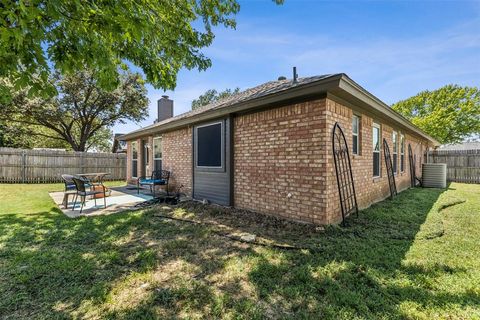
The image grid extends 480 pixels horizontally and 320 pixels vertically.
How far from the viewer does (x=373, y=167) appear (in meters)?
6.80

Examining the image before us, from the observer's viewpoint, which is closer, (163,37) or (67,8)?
(67,8)

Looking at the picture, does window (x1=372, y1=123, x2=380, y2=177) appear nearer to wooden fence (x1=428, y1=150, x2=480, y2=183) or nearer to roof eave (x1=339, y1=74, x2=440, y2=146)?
roof eave (x1=339, y1=74, x2=440, y2=146)

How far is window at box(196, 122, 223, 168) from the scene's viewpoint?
21.4ft

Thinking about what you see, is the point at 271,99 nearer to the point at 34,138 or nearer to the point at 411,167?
the point at 411,167

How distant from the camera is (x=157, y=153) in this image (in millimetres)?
10125

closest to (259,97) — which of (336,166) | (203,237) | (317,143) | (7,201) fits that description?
(317,143)

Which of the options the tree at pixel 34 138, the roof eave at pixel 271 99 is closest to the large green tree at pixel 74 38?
the roof eave at pixel 271 99

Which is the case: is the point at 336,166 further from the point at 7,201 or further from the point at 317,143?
the point at 7,201

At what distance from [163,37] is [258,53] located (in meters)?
4.17

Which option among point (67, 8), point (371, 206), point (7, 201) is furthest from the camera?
point (7, 201)

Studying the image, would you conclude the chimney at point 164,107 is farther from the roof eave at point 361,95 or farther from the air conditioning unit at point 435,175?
the air conditioning unit at point 435,175

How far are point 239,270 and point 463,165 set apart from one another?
735 inches

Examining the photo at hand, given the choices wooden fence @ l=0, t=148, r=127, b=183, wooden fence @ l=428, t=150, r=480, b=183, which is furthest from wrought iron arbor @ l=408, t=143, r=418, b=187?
wooden fence @ l=0, t=148, r=127, b=183

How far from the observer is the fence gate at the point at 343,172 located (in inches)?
180
